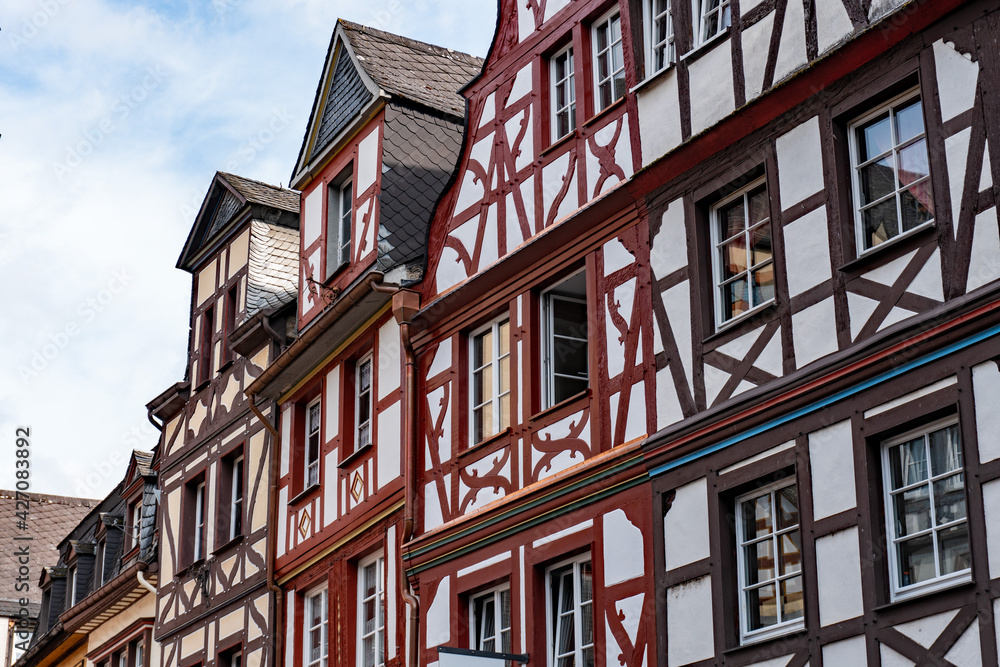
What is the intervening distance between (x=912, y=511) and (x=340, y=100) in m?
11.8

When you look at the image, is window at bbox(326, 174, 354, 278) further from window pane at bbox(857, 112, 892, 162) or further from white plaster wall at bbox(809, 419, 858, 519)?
white plaster wall at bbox(809, 419, 858, 519)

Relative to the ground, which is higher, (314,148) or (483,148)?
(314,148)

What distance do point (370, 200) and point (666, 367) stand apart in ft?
22.1

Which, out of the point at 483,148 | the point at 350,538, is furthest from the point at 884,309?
the point at 350,538

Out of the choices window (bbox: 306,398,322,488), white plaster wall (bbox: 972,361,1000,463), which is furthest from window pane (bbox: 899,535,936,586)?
window (bbox: 306,398,322,488)

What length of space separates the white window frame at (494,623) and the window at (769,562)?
10.7 ft

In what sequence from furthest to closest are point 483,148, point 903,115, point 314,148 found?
point 314,148, point 483,148, point 903,115

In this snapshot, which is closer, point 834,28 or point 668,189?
point 834,28

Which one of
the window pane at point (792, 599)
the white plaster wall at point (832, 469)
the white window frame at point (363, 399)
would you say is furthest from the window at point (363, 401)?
the white plaster wall at point (832, 469)

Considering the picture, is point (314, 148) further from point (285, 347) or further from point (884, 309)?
point (884, 309)

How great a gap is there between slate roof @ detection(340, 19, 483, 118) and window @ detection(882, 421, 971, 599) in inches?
396

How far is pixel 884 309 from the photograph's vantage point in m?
11.8

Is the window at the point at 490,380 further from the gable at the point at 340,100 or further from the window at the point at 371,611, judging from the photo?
the gable at the point at 340,100

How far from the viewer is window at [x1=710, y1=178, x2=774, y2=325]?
43.8 ft
